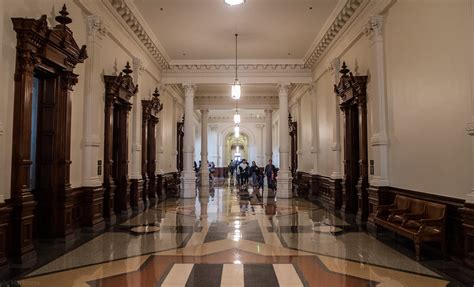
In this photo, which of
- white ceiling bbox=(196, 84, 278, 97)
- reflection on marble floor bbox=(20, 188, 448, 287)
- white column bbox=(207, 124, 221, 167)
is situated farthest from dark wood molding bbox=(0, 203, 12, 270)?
white column bbox=(207, 124, 221, 167)

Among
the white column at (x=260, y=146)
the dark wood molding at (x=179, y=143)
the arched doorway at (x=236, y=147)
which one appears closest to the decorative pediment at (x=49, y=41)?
the dark wood molding at (x=179, y=143)

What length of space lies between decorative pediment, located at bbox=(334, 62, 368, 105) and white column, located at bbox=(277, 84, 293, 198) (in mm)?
4274

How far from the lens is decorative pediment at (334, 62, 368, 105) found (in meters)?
7.86

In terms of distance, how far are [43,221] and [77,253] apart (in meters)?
1.18

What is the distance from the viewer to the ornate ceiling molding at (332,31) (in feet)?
26.2

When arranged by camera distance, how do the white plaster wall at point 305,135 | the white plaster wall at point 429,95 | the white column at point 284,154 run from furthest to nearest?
the white plaster wall at point 305,135 → the white column at point 284,154 → the white plaster wall at point 429,95

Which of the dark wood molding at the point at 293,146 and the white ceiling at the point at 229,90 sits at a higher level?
the white ceiling at the point at 229,90

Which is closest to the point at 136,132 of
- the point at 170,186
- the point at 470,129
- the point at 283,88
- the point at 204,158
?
the point at 170,186

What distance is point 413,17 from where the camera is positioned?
5797mm

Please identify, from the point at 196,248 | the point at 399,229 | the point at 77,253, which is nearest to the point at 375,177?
the point at 399,229

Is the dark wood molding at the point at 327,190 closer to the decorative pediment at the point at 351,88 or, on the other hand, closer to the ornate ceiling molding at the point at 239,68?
the decorative pediment at the point at 351,88

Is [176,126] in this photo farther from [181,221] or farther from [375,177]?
[375,177]

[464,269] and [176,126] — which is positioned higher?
[176,126]

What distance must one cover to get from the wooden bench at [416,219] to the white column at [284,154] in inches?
267
